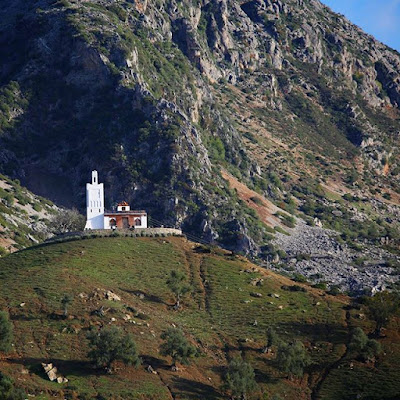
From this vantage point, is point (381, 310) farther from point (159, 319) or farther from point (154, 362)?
point (154, 362)

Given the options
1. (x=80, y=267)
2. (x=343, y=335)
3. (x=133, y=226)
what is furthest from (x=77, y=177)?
(x=343, y=335)

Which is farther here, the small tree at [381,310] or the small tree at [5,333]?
the small tree at [381,310]

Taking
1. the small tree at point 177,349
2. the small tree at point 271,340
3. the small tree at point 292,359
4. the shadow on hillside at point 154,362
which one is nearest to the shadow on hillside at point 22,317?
the shadow on hillside at point 154,362

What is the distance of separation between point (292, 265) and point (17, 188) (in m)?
46.6

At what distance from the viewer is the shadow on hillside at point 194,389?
91812 millimetres

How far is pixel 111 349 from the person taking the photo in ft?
304

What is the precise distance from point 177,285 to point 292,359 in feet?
64.2

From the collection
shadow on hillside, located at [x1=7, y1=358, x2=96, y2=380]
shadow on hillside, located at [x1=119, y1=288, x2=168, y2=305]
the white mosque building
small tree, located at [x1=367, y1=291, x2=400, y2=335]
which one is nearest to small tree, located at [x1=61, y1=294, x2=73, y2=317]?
shadow on hillside, located at [x1=7, y1=358, x2=96, y2=380]

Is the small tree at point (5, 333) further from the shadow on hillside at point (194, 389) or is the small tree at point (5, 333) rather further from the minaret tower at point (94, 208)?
the minaret tower at point (94, 208)

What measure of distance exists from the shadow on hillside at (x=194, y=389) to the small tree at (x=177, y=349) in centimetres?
278

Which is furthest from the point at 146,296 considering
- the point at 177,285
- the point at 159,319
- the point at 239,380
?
the point at 239,380

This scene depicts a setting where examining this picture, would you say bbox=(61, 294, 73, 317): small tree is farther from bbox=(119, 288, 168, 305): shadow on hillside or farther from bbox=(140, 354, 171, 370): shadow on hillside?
bbox=(119, 288, 168, 305): shadow on hillside

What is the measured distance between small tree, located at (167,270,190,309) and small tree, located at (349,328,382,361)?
19.0 meters

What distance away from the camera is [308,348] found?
10731 cm
